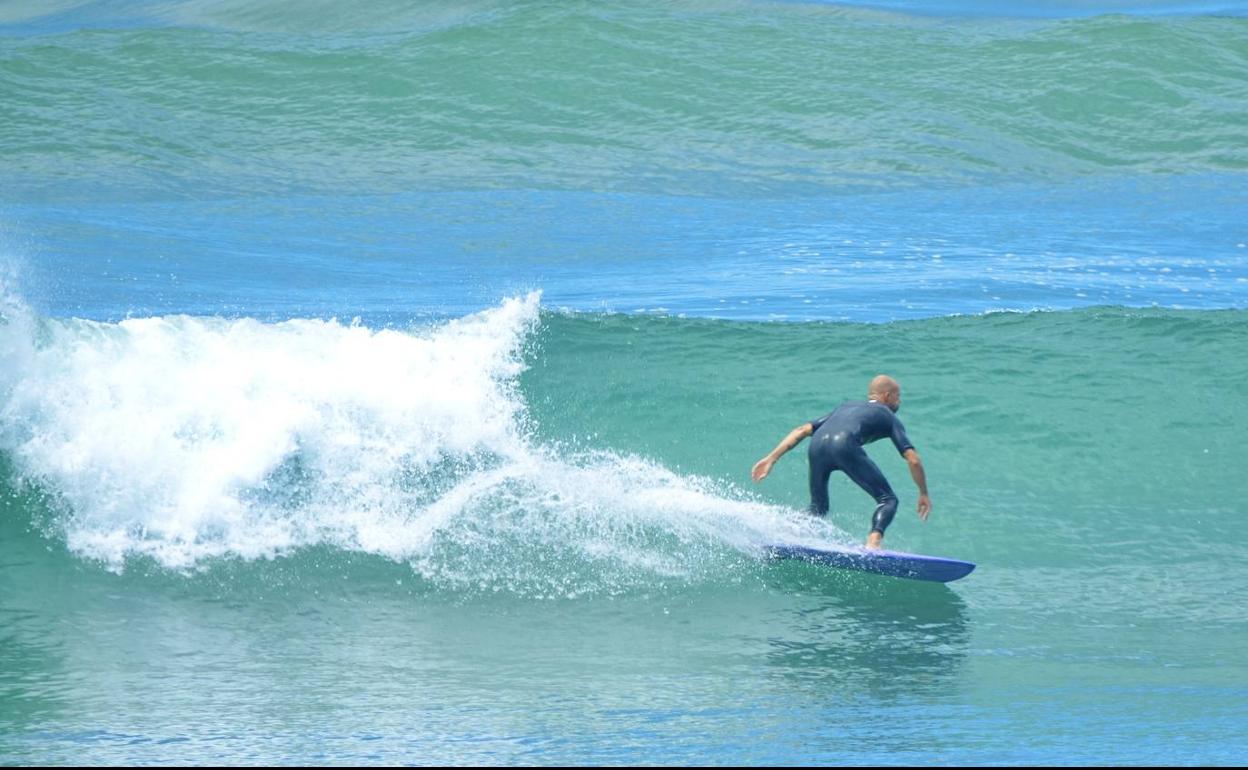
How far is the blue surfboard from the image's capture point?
25.3 ft

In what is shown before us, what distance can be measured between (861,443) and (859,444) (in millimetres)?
35

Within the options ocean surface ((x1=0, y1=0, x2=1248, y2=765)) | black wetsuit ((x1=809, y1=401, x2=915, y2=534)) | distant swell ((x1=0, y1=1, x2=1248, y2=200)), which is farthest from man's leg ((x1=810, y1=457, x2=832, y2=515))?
distant swell ((x1=0, y1=1, x2=1248, y2=200))

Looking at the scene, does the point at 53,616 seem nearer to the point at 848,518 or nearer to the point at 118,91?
the point at 848,518

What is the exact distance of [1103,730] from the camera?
5922 mm

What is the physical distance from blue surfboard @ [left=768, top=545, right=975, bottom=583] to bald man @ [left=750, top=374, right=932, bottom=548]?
0.09 metres

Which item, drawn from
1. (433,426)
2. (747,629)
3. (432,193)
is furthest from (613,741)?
(432,193)

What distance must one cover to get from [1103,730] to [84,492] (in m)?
5.88

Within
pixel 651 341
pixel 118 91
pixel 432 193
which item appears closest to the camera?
pixel 651 341

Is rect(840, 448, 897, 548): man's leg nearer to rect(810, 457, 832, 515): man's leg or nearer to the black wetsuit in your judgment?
the black wetsuit

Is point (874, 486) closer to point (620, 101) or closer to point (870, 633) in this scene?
point (870, 633)

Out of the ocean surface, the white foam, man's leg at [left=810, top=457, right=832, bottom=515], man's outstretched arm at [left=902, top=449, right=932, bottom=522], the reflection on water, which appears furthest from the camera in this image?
the white foam

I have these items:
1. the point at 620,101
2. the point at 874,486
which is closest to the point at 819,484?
the point at 874,486

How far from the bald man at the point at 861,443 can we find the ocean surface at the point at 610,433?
42 cm

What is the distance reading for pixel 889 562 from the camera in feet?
25.4
